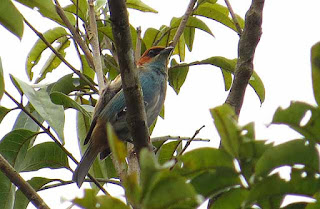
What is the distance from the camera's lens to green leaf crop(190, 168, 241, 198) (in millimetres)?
1238

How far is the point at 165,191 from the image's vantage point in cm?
110

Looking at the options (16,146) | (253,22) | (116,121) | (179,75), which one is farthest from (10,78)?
(116,121)

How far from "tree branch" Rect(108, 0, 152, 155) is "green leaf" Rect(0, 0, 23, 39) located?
33 centimetres

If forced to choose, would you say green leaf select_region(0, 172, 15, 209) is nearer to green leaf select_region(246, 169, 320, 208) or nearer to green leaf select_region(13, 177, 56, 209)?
green leaf select_region(13, 177, 56, 209)

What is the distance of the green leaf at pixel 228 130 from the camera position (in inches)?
47.9

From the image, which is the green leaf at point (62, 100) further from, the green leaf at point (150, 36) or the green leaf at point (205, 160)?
the green leaf at point (205, 160)

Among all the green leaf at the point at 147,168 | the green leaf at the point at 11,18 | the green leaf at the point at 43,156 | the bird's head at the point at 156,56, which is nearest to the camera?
the green leaf at the point at 147,168

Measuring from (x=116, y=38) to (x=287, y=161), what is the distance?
1.11 m

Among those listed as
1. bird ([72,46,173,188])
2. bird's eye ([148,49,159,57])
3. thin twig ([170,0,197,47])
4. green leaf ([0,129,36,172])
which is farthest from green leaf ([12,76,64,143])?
bird's eye ([148,49,159,57])

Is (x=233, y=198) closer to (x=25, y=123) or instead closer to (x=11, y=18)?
(x=11, y=18)

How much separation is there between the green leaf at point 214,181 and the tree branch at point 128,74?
0.95 meters

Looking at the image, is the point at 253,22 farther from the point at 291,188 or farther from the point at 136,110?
the point at 291,188

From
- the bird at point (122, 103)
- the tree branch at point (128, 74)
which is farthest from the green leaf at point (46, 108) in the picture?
the bird at point (122, 103)

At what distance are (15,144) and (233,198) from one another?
182 cm
